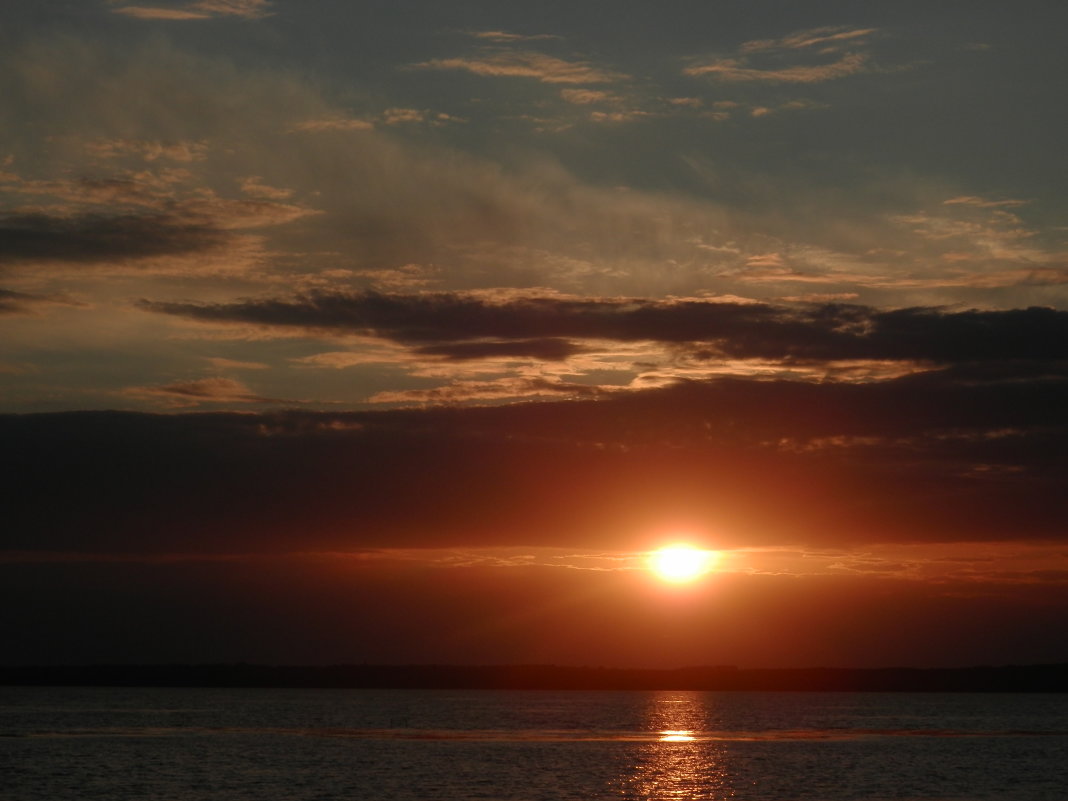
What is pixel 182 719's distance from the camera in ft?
620

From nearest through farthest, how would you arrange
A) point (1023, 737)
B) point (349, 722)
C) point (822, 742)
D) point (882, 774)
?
point (882, 774)
point (822, 742)
point (1023, 737)
point (349, 722)

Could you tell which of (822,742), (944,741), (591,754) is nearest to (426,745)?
(591,754)

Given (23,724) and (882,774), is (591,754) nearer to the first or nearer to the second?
(882,774)

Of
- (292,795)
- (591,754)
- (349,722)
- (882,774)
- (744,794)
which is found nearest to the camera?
(292,795)

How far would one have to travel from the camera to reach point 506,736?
147250 millimetres

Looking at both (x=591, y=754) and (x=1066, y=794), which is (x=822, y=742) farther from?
(x=1066, y=794)

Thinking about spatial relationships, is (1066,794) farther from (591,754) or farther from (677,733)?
(677,733)

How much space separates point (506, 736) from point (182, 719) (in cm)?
6542

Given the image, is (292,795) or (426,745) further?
(426,745)

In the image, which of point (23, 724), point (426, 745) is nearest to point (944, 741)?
point (426, 745)

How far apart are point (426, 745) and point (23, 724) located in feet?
221

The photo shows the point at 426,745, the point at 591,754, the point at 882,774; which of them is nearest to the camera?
the point at 882,774

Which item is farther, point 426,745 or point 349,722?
point 349,722

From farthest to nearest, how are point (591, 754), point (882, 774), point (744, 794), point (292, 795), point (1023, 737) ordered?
point (1023, 737)
point (591, 754)
point (882, 774)
point (744, 794)
point (292, 795)
